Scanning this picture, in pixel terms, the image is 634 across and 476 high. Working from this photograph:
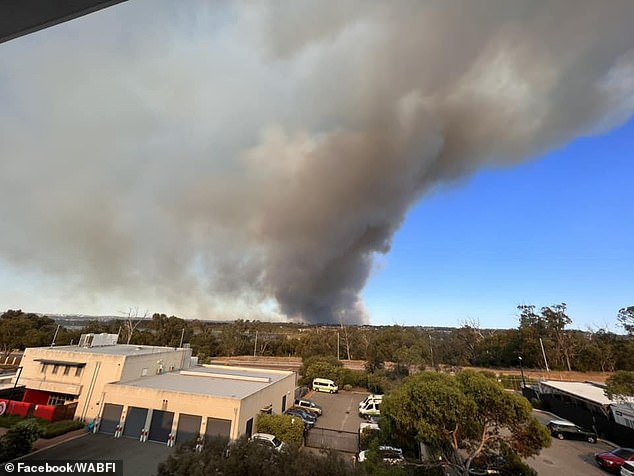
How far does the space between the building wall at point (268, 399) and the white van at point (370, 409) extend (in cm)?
620

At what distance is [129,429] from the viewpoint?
61.4ft

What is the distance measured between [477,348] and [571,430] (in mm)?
40531

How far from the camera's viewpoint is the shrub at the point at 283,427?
18219mm

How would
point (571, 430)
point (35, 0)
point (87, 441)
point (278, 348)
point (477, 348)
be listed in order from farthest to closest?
point (278, 348) → point (477, 348) → point (571, 430) → point (87, 441) → point (35, 0)

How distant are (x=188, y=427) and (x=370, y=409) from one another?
14.7m

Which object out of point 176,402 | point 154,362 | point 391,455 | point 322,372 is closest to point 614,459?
point 391,455

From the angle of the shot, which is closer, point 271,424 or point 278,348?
point 271,424

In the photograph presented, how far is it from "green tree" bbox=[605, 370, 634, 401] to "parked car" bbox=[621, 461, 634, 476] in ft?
25.5

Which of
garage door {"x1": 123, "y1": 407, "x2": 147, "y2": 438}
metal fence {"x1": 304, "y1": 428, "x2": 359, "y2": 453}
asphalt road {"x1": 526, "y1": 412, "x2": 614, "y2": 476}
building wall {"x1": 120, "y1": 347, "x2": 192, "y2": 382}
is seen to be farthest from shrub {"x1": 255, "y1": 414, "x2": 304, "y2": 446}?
asphalt road {"x1": 526, "y1": 412, "x2": 614, "y2": 476}

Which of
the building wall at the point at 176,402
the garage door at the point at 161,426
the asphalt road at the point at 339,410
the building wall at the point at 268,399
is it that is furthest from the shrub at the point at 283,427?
the garage door at the point at 161,426

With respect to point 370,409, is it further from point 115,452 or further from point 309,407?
point 115,452

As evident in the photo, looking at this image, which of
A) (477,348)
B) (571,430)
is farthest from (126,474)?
(477,348)

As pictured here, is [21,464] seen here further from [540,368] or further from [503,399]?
[540,368]

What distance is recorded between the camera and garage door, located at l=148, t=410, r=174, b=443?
18016mm
